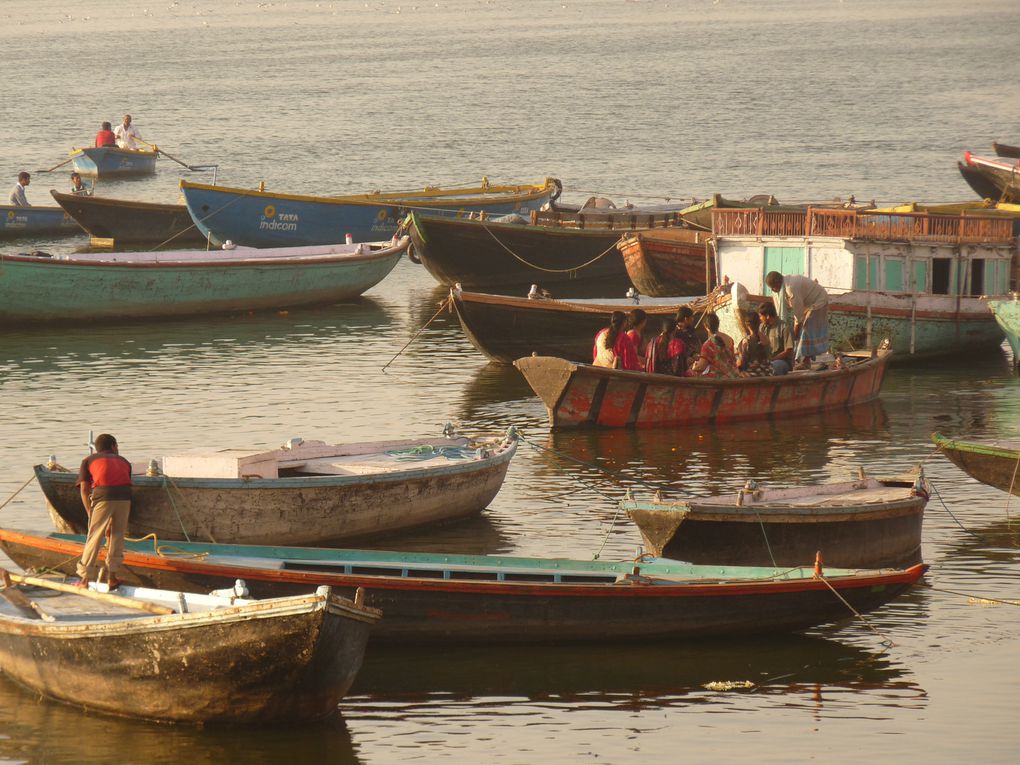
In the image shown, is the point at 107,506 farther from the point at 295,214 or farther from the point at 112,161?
the point at 112,161

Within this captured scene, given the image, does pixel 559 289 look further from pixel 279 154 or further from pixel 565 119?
pixel 565 119

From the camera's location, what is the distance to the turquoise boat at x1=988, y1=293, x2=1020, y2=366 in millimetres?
28469

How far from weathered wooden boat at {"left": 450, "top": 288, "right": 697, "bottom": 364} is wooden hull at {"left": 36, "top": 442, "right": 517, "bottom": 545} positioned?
9.84 meters

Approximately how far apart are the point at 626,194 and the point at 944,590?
39744mm

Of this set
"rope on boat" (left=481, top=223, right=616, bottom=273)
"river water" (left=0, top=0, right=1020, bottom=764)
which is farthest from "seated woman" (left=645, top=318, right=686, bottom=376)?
"rope on boat" (left=481, top=223, right=616, bottom=273)

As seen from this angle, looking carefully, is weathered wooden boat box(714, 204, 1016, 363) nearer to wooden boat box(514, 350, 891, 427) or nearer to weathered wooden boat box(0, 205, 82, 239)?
wooden boat box(514, 350, 891, 427)

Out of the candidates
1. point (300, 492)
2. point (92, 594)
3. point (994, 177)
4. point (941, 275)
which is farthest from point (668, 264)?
point (92, 594)

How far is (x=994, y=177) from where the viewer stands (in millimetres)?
47969

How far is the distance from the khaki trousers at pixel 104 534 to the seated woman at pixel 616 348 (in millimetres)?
10017

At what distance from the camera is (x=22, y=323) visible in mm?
33062

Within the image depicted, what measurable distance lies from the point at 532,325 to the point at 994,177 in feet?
77.1

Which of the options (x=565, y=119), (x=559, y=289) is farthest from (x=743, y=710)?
(x=565, y=119)

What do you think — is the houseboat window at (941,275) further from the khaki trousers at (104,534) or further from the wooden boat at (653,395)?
the khaki trousers at (104,534)

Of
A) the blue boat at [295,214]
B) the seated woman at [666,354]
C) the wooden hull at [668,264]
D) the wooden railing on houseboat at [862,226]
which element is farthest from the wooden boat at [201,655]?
the blue boat at [295,214]
